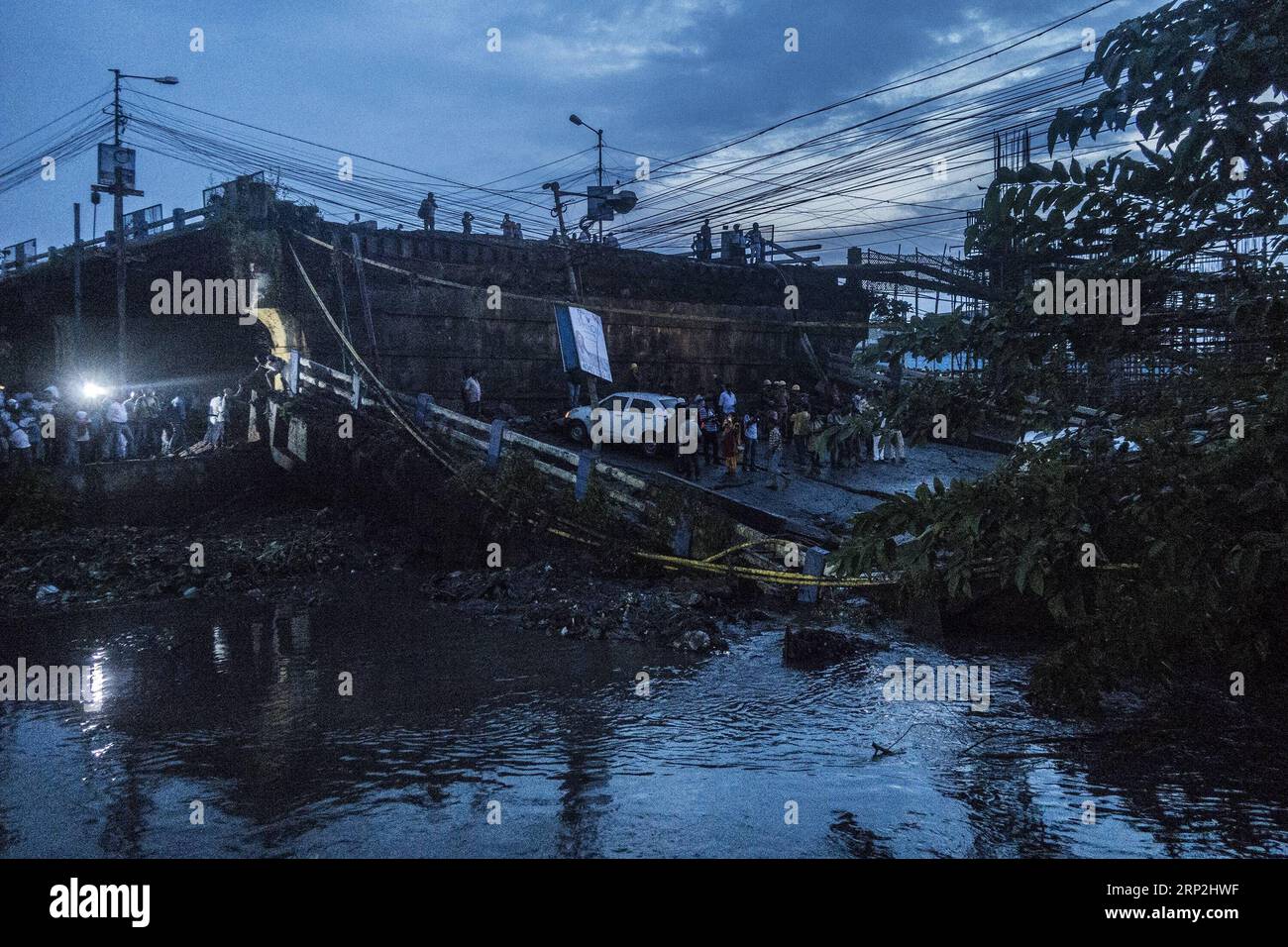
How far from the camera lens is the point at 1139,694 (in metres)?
8.63

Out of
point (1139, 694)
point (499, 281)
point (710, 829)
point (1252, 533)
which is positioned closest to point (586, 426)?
point (499, 281)

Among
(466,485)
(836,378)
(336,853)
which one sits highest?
(836,378)

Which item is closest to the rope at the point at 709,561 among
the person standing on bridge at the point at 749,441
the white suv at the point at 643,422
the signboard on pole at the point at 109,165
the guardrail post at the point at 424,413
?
the guardrail post at the point at 424,413

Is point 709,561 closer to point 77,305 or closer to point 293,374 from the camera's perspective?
point 293,374

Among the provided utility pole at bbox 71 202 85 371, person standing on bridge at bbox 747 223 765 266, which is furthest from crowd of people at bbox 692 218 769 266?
utility pole at bbox 71 202 85 371

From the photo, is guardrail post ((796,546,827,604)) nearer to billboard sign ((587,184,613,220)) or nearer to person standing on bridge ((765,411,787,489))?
person standing on bridge ((765,411,787,489))

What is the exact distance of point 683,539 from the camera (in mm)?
13586

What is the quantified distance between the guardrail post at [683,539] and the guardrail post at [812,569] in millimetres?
1886

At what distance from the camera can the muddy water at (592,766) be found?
19.3 ft

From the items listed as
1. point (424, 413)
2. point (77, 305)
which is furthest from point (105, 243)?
point (424, 413)

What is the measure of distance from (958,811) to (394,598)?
9726 millimetres

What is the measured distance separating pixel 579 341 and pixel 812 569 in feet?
35.5

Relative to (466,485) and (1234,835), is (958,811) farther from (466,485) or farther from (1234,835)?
(466,485)

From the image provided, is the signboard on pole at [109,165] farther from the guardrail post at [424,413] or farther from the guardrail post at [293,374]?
the guardrail post at [424,413]
